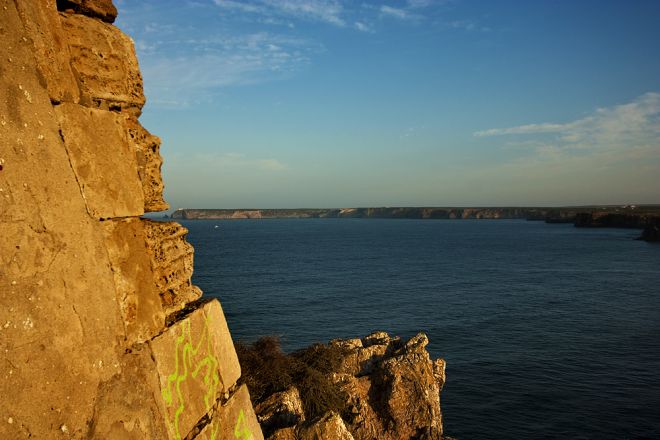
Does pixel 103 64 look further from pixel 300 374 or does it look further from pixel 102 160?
pixel 300 374

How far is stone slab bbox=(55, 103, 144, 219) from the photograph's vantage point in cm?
382

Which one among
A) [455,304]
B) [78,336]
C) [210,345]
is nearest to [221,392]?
[210,345]

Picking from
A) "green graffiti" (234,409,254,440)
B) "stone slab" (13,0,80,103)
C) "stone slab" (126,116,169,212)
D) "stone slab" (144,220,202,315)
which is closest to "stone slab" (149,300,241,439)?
"stone slab" (144,220,202,315)

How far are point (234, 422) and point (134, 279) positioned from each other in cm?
227

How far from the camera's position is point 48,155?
3436mm

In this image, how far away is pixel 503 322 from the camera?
3869 centimetres

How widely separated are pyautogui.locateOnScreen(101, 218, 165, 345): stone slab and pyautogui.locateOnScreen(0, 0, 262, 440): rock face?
0.02 meters

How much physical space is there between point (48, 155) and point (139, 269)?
1372 millimetres

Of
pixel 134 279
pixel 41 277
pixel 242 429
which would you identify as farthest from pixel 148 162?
pixel 242 429

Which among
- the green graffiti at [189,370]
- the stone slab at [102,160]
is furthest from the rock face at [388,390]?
the stone slab at [102,160]

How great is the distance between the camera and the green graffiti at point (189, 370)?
4316 mm

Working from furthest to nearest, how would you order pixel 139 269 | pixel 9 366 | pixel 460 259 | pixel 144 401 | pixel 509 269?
1. pixel 460 259
2. pixel 509 269
3. pixel 139 269
4. pixel 144 401
5. pixel 9 366

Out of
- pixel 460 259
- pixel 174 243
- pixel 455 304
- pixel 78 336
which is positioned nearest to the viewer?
pixel 78 336

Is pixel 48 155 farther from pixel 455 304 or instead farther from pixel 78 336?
pixel 455 304
